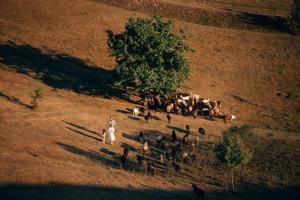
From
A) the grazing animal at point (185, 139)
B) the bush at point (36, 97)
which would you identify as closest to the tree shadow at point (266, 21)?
the grazing animal at point (185, 139)

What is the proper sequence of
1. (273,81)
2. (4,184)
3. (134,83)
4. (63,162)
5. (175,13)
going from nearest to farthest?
(4,184) → (63,162) → (134,83) → (273,81) → (175,13)

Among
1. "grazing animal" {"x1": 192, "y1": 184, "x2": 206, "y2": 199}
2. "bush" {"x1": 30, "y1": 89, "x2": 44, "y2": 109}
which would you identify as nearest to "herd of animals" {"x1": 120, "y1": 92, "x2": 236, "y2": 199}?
"grazing animal" {"x1": 192, "y1": 184, "x2": 206, "y2": 199}

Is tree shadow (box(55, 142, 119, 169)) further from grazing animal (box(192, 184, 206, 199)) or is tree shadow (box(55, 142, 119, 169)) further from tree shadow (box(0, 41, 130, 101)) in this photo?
tree shadow (box(0, 41, 130, 101))

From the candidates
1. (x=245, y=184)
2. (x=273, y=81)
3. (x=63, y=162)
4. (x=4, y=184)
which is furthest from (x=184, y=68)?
(x=4, y=184)

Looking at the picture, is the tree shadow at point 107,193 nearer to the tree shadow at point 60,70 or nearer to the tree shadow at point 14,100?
the tree shadow at point 14,100

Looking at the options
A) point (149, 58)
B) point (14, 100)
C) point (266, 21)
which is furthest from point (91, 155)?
point (266, 21)

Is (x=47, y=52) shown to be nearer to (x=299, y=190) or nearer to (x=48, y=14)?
(x=48, y=14)

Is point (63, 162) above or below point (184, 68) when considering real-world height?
below
